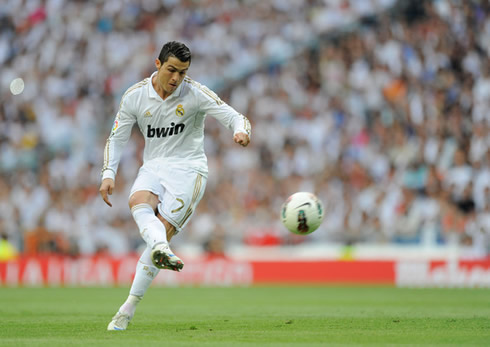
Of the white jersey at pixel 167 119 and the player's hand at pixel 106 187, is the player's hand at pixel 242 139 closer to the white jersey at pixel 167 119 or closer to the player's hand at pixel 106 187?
the white jersey at pixel 167 119

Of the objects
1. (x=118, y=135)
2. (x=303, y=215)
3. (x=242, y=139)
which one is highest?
(x=118, y=135)

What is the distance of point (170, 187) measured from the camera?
321 inches

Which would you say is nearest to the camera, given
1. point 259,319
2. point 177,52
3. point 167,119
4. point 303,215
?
point 177,52

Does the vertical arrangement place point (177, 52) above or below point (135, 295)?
above

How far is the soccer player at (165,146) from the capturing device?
A: 26.2 feet

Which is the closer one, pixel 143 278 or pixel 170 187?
pixel 143 278

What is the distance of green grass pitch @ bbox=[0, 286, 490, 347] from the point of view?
705cm

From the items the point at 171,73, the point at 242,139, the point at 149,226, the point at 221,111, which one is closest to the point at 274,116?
the point at 221,111

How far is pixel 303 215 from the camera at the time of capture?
8961 mm

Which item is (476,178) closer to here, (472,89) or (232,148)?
(472,89)

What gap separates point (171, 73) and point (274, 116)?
1532cm

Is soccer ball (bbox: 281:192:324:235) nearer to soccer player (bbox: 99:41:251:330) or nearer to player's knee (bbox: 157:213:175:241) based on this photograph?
soccer player (bbox: 99:41:251:330)

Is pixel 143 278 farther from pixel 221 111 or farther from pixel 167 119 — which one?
pixel 221 111

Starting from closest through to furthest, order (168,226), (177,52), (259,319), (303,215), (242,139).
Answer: (242,139), (177,52), (168,226), (303,215), (259,319)
